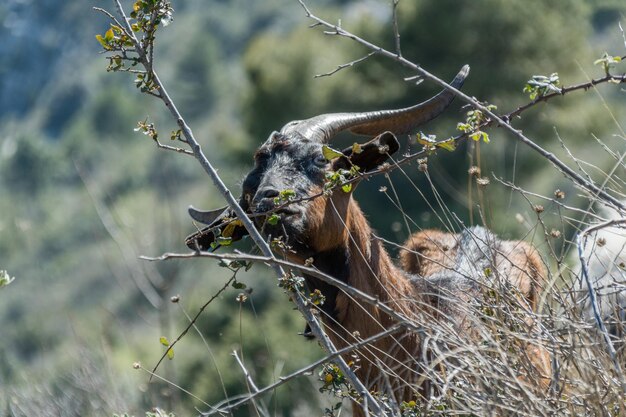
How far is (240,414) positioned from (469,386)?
48.1 feet

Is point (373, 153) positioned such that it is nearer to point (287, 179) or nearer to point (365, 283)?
point (287, 179)

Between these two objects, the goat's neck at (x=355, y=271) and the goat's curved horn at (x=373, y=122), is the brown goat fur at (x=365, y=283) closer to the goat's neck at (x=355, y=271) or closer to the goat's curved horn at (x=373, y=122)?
the goat's neck at (x=355, y=271)

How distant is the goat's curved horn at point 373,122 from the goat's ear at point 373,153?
11.2 inches

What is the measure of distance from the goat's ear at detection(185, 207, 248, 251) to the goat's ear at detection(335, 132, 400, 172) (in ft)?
2.38

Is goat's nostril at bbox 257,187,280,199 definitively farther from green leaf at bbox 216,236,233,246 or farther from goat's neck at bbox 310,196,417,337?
green leaf at bbox 216,236,233,246

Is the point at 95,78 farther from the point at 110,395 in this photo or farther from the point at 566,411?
the point at 566,411

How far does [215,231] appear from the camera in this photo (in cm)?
621

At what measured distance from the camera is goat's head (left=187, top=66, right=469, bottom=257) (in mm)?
5949

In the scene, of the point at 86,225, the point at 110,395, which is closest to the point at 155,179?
the point at 86,225

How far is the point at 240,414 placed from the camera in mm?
18641

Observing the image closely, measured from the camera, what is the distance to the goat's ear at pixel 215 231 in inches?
196

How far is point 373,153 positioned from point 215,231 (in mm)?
992

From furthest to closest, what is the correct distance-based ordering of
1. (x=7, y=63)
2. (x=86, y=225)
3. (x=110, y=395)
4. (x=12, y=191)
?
(x=7, y=63) → (x=86, y=225) → (x=12, y=191) → (x=110, y=395)

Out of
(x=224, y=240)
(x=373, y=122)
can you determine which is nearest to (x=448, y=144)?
(x=224, y=240)
